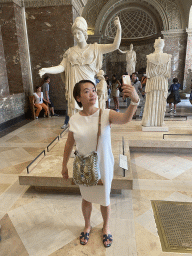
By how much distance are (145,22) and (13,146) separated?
48.7 feet

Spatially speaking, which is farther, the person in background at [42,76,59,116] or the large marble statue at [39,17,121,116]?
the person in background at [42,76,59,116]

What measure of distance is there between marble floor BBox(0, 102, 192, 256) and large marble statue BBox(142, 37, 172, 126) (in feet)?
3.34

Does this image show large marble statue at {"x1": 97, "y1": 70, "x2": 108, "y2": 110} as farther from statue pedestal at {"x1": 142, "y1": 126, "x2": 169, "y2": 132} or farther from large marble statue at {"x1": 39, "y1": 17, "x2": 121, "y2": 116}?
large marble statue at {"x1": 39, "y1": 17, "x2": 121, "y2": 116}

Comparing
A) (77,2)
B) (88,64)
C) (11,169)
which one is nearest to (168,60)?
(88,64)

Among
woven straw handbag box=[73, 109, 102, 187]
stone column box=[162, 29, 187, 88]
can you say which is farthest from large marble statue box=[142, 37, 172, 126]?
stone column box=[162, 29, 187, 88]

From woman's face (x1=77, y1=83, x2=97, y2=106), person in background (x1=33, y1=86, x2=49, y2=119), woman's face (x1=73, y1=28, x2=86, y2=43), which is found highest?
woman's face (x1=73, y1=28, x2=86, y2=43)

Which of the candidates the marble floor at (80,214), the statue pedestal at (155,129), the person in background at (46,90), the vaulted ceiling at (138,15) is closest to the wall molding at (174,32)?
the vaulted ceiling at (138,15)

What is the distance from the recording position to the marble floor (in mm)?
1906

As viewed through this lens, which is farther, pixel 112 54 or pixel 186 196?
pixel 112 54

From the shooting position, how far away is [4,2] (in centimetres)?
695

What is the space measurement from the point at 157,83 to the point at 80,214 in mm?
3663

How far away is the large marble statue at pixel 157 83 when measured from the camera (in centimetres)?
Result: 452

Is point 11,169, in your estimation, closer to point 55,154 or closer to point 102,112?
point 55,154

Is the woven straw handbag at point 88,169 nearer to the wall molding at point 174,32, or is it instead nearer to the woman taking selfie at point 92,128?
the woman taking selfie at point 92,128
